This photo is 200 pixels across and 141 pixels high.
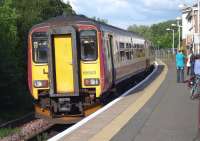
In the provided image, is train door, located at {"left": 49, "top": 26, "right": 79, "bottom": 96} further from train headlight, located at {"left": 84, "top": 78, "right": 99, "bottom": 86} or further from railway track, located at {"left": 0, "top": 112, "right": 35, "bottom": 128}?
railway track, located at {"left": 0, "top": 112, "right": 35, "bottom": 128}

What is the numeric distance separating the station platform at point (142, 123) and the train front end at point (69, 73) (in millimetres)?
Answer: 1047

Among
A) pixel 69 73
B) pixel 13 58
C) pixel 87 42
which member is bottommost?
pixel 69 73

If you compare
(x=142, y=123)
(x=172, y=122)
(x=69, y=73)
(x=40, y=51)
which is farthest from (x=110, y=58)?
(x=142, y=123)

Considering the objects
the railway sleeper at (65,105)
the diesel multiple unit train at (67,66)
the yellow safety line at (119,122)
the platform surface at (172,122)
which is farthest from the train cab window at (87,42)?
the platform surface at (172,122)

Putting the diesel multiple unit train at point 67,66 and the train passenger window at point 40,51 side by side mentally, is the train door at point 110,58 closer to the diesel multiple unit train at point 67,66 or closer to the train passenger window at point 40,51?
the diesel multiple unit train at point 67,66

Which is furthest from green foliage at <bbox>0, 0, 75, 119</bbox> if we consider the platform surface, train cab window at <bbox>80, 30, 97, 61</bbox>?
the platform surface

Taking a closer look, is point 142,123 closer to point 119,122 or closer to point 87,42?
point 119,122

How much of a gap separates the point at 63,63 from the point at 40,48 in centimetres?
110

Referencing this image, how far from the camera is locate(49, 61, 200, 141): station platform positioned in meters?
11.6

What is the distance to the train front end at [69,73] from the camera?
17.8m

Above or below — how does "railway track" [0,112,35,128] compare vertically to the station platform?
below

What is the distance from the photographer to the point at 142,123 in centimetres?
1357

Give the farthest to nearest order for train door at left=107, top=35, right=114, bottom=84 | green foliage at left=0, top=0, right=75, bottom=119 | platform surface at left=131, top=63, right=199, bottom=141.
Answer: green foliage at left=0, top=0, right=75, bottom=119 → train door at left=107, top=35, right=114, bottom=84 → platform surface at left=131, top=63, right=199, bottom=141

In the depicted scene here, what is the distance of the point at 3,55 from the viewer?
2805cm
